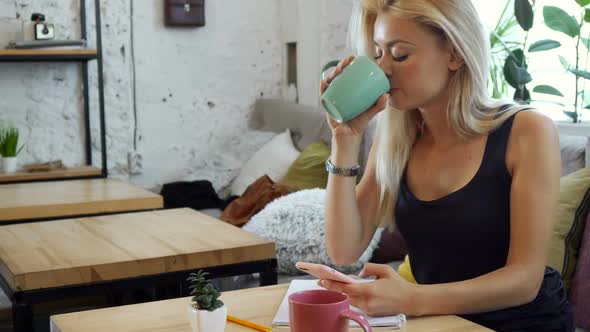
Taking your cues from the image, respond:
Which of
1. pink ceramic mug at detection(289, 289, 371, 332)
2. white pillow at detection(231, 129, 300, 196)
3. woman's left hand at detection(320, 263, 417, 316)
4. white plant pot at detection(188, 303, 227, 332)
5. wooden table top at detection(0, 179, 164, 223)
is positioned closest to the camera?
pink ceramic mug at detection(289, 289, 371, 332)

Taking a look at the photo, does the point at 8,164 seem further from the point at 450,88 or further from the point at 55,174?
the point at 450,88

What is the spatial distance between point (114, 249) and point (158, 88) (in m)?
2.56

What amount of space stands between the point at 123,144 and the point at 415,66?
3.15m

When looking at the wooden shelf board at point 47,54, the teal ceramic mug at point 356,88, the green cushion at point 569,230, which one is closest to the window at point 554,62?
the green cushion at point 569,230

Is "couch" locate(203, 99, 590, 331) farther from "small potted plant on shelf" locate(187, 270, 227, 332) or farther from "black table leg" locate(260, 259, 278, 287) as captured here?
"small potted plant on shelf" locate(187, 270, 227, 332)

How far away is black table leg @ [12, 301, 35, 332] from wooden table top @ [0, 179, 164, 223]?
0.89 m

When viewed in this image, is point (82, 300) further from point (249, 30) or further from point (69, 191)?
point (249, 30)

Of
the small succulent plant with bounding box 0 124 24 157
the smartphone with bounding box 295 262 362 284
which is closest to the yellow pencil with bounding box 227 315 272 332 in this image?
the smartphone with bounding box 295 262 362 284

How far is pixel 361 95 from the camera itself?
123 centimetres

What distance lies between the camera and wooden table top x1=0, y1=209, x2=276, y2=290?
1.64 metres

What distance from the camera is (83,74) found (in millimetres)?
4078

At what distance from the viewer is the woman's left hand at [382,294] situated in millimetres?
1093

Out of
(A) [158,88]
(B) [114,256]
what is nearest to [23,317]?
(B) [114,256]

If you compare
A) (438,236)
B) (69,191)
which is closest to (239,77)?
(69,191)
